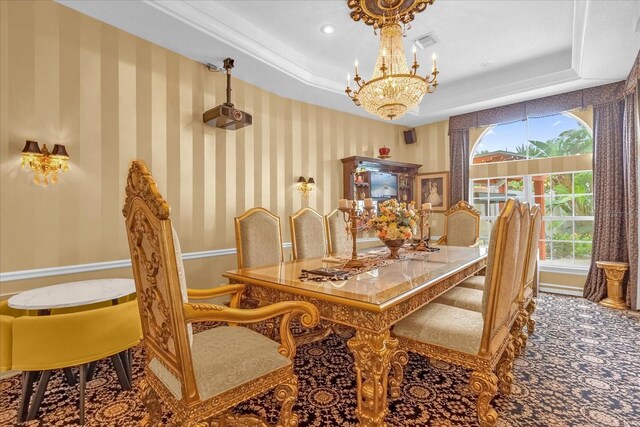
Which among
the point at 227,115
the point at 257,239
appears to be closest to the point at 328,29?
→ the point at 227,115

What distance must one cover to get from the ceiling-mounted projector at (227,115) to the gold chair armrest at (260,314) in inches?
99.0

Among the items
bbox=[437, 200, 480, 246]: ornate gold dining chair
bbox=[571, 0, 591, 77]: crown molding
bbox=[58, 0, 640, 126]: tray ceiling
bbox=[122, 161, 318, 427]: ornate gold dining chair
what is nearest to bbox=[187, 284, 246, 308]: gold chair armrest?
bbox=[122, 161, 318, 427]: ornate gold dining chair

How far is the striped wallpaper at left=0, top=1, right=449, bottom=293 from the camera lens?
92.4 inches

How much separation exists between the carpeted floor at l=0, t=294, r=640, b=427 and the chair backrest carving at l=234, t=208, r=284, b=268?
2.87 feet

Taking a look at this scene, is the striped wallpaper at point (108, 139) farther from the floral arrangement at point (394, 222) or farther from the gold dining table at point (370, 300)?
the floral arrangement at point (394, 222)

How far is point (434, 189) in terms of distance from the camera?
5703mm

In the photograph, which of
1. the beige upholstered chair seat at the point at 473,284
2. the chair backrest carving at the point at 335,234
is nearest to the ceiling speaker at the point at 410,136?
the chair backrest carving at the point at 335,234

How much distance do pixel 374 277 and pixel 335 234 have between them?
60.0 inches

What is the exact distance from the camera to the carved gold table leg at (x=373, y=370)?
1.43 metres

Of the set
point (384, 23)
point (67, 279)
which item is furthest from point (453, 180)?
point (67, 279)

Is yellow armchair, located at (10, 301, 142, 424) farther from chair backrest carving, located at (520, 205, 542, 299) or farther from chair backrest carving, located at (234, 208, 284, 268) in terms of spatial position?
chair backrest carving, located at (520, 205, 542, 299)

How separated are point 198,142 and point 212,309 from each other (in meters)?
2.75

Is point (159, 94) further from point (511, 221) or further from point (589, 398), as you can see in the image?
point (589, 398)

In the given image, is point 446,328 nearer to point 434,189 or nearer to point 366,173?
point 366,173
